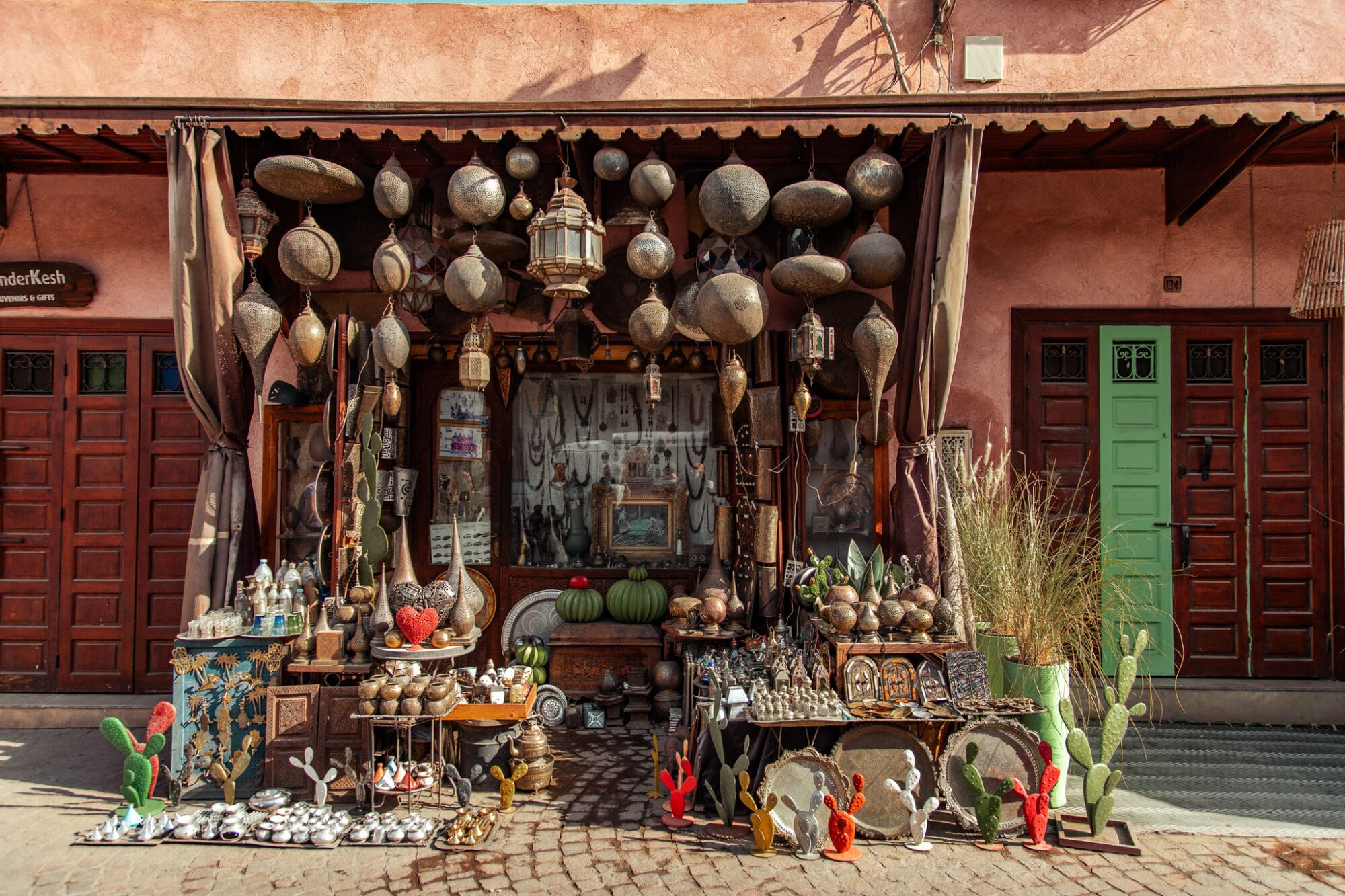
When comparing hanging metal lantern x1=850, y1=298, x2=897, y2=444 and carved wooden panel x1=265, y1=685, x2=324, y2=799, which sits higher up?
hanging metal lantern x1=850, y1=298, x2=897, y2=444

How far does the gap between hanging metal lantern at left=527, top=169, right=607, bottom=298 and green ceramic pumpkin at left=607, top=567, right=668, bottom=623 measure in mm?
2083

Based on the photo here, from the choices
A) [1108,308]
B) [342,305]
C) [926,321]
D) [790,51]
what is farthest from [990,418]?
[342,305]

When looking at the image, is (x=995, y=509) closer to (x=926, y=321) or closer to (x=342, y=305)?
(x=926, y=321)

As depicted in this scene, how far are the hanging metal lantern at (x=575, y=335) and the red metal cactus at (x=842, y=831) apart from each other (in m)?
3.00

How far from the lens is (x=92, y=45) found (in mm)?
5609

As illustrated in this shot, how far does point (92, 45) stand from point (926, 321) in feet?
19.3

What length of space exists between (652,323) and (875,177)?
1.48 metres

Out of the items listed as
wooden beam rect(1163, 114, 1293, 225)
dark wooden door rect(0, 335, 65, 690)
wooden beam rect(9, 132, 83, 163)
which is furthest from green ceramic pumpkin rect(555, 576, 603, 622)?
wooden beam rect(1163, 114, 1293, 225)

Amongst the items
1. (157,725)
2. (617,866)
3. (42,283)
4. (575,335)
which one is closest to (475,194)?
(575,335)

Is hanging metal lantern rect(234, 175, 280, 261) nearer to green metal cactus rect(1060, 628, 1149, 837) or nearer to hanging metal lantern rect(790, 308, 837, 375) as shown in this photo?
hanging metal lantern rect(790, 308, 837, 375)

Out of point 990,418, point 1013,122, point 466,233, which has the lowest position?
point 990,418

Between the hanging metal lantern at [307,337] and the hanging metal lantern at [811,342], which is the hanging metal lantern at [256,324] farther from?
the hanging metal lantern at [811,342]

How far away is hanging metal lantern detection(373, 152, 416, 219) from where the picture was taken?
4.59m

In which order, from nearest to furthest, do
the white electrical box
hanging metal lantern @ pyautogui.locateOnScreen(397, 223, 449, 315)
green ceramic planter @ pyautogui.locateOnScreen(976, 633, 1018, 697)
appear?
green ceramic planter @ pyautogui.locateOnScreen(976, 633, 1018, 697) < hanging metal lantern @ pyautogui.locateOnScreen(397, 223, 449, 315) < the white electrical box
